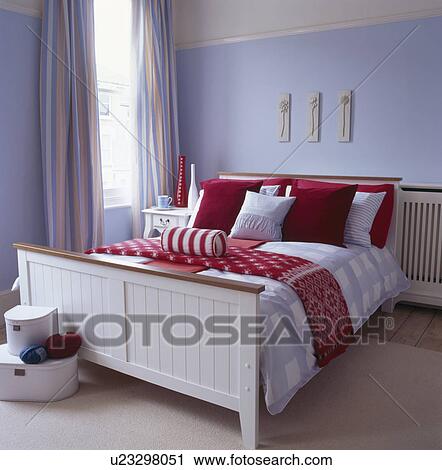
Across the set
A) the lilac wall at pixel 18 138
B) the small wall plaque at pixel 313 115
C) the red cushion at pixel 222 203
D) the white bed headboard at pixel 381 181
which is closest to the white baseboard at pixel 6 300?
the lilac wall at pixel 18 138

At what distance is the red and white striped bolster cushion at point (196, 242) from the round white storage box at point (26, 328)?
674 millimetres

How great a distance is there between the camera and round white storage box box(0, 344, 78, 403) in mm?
2205

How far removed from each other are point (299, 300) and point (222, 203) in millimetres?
1297

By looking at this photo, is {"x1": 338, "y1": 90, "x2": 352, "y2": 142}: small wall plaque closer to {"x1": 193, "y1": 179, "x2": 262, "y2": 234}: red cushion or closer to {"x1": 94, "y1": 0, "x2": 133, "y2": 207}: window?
{"x1": 193, "y1": 179, "x2": 262, "y2": 234}: red cushion

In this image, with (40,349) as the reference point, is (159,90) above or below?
above

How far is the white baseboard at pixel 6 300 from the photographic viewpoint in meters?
3.24

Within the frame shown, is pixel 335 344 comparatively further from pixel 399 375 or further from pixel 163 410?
pixel 163 410

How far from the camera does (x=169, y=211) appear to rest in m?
3.95

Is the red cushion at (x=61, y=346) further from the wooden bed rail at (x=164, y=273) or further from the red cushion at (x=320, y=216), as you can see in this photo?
the red cushion at (x=320, y=216)

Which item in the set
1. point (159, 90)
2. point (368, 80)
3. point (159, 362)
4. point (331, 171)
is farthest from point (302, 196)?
point (159, 90)

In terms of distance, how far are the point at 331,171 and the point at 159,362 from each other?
2.20 m

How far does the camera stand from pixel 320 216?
3.00 meters
